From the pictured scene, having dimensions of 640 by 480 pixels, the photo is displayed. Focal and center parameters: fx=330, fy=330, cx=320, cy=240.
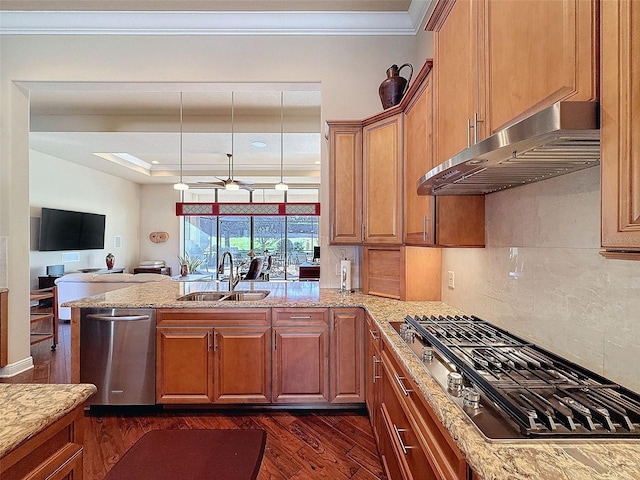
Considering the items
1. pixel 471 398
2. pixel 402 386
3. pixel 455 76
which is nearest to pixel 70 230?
pixel 402 386

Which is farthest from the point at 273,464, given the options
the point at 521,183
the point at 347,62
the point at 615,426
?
the point at 347,62

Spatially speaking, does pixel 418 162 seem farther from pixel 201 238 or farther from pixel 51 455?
pixel 201 238

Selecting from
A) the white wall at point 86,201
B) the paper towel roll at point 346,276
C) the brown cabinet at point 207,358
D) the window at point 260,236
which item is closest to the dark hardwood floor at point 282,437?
the brown cabinet at point 207,358

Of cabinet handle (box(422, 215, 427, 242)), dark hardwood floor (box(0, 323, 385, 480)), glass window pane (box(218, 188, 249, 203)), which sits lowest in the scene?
dark hardwood floor (box(0, 323, 385, 480))

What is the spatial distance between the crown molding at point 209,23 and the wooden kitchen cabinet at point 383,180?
3.57 feet

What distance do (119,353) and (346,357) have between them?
5.56ft

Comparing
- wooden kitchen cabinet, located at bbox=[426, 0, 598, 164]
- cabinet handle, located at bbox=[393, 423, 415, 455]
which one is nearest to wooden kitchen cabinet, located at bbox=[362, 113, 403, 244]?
wooden kitchen cabinet, located at bbox=[426, 0, 598, 164]

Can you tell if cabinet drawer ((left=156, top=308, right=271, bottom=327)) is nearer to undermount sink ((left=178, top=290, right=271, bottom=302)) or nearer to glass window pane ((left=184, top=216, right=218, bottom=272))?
undermount sink ((left=178, top=290, right=271, bottom=302))

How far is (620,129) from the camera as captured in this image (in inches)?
28.0

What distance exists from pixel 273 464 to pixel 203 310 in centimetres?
112

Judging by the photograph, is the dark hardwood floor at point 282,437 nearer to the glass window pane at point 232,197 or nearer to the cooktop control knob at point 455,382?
the cooktop control knob at point 455,382

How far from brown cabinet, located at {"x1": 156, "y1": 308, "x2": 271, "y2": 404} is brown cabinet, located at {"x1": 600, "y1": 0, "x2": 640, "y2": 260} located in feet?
7.22

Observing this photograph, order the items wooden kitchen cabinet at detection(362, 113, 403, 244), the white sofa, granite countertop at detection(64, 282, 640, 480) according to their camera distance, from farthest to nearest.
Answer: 1. the white sofa
2. wooden kitchen cabinet at detection(362, 113, 403, 244)
3. granite countertop at detection(64, 282, 640, 480)

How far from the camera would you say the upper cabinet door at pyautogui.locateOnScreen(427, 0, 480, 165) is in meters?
1.29
